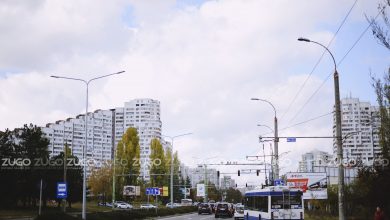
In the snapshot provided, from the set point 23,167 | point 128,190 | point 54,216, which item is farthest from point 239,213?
point 128,190

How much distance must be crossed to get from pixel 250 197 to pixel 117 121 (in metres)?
115

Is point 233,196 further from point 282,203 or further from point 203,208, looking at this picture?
point 282,203

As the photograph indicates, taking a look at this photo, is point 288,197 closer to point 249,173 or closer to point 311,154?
point 249,173

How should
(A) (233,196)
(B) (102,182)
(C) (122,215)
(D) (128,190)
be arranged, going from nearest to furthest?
(C) (122,215), (D) (128,190), (B) (102,182), (A) (233,196)

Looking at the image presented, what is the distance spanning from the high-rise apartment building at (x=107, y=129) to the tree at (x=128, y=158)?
1372 inches

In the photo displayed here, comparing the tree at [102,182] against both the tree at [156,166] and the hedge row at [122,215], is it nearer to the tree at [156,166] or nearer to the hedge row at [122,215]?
the tree at [156,166]

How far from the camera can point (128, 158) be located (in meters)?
86.2

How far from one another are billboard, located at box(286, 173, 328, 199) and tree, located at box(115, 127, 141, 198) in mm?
29323

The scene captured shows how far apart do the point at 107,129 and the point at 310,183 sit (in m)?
87.5

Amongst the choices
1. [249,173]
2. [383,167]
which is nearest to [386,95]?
[383,167]

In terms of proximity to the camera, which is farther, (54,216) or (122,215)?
(122,215)

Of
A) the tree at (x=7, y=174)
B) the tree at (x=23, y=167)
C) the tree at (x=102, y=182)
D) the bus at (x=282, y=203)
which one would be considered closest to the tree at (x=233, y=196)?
the tree at (x=102, y=182)

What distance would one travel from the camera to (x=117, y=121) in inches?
5940

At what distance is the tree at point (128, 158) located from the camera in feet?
281
